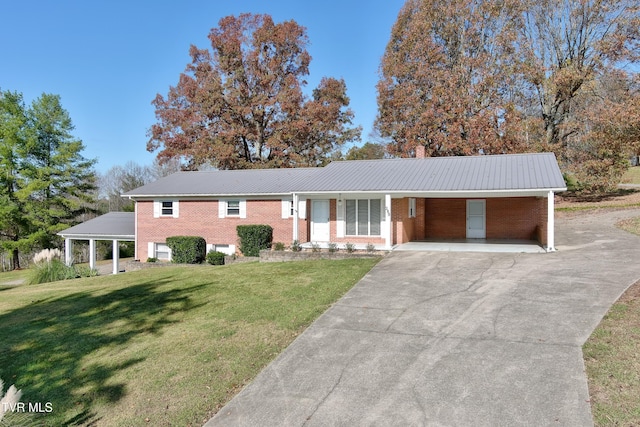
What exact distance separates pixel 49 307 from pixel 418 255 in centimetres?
1055

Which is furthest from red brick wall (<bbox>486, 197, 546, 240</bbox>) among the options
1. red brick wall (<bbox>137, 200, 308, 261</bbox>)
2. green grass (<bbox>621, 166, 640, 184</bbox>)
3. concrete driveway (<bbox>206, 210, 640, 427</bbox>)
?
green grass (<bbox>621, 166, 640, 184</bbox>)

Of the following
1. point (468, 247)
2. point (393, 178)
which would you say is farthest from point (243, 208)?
point (468, 247)

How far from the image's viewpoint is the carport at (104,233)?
23.4 metres

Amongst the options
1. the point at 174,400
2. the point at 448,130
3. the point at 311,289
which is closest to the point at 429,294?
the point at 311,289

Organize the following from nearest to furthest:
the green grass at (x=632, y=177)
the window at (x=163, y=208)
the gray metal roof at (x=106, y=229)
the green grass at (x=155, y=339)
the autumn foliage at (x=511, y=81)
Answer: the green grass at (x=155, y=339)
the window at (x=163, y=208)
the gray metal roof at (x=106, y=229)
the autumn foliage at (x=511, y=81)
the green grass at (x=632, y=177)

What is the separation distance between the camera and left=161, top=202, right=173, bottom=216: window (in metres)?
21.9

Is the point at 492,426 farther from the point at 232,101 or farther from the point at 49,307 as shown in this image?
the point at 232,101

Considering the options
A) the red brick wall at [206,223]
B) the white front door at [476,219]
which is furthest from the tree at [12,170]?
the white front door at [476,219]

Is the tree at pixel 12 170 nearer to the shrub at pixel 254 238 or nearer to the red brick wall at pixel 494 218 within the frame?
the shrub at pixel 254 238

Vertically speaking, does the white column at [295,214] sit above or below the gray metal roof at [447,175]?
below

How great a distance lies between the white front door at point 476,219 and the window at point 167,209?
14917mm

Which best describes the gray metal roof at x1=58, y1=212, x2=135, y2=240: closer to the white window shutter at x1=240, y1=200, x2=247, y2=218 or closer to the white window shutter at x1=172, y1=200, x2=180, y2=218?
the white window shutter at x1=172, y1=200, x2=180, y2=218

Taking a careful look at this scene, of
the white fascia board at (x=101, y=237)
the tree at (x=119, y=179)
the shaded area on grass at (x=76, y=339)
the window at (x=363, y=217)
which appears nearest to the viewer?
the shaded area on grass at (x=76, y=339)

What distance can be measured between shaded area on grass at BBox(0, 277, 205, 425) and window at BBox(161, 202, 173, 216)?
34.3 feet
